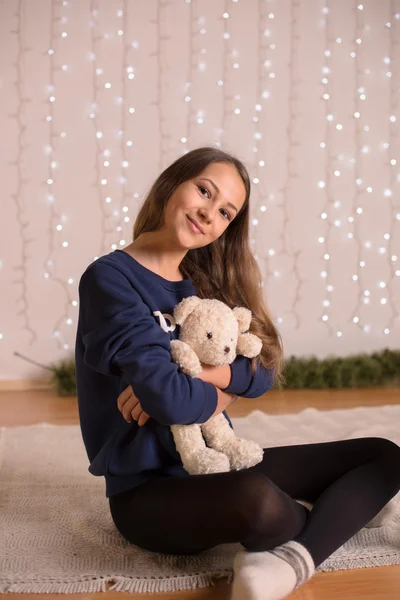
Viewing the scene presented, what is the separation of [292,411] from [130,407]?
1.36 meters

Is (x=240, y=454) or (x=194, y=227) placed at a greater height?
(x=194, y=227)

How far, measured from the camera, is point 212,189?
135 cm

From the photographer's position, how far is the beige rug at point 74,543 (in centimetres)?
124

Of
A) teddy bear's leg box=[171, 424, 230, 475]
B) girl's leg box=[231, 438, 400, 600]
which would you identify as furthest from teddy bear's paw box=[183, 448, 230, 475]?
girl's leg box=[231, 438, 400, 600]

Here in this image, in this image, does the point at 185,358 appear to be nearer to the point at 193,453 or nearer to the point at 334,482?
the point at 193,453

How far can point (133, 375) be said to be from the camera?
3.85 ft

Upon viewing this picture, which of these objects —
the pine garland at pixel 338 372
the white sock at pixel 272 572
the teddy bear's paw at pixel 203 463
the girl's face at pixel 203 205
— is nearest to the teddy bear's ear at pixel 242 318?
the girl's face at pixel 203 205

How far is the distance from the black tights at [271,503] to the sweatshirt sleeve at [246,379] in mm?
149

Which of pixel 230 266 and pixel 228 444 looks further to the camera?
pixel 230 266

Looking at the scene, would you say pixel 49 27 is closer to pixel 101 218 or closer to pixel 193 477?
pixel 101 218

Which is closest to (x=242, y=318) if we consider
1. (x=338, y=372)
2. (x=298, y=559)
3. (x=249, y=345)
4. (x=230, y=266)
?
(x=249, y=345)

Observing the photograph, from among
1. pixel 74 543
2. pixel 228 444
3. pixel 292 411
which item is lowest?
pixel 292 411

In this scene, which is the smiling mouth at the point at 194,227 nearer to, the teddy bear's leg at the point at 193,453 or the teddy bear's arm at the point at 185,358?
the teddy bear's arm at the point at 185,358

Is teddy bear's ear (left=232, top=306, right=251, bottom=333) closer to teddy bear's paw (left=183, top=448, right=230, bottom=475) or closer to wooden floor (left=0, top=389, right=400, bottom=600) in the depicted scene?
teddy bear's paw (left=183, top=448, right=230, bottom=475)
